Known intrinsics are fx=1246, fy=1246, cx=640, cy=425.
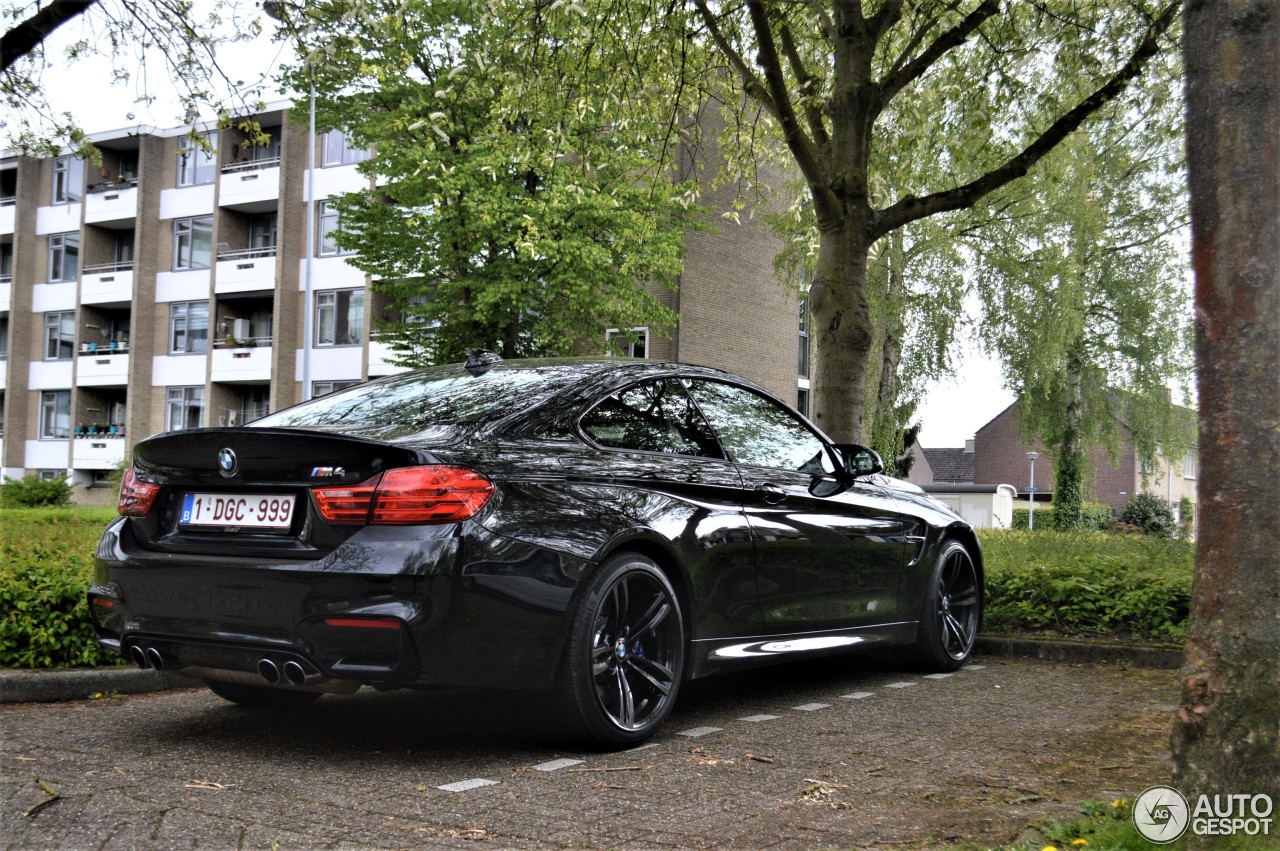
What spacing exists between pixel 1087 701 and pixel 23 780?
15.9ft

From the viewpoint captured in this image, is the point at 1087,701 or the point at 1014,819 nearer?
the point at 1014,819

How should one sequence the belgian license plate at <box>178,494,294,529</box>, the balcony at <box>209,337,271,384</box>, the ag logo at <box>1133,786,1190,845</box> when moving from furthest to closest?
the balcony at <box>209,337,271,384</box>
the belgian license plate at <box>178,494,294,529</box>
the ag logo at <box>1133,786,1190,845</box>

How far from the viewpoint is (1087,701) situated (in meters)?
6.33

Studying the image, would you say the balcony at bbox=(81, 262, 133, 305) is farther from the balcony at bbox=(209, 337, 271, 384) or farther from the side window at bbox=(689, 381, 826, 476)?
the side window at bbox=(689, 381, 826, 476)

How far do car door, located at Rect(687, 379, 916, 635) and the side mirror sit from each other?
84 mm

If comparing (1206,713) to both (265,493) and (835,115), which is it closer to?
(265,493)

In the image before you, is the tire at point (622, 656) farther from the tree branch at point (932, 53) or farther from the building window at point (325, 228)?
the building window at point (325, 228)

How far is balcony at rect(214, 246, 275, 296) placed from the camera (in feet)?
145

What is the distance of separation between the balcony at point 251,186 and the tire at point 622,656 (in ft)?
137

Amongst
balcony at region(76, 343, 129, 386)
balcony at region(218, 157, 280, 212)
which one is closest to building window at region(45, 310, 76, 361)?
balcony at region(76, 343, 129, 386)

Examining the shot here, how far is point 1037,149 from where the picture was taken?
10250 mm

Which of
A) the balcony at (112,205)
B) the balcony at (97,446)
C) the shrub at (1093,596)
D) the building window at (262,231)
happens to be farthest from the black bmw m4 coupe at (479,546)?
the balcony at (112,205)

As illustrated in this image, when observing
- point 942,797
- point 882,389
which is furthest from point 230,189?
point 942,797

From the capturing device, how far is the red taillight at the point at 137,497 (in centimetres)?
482
